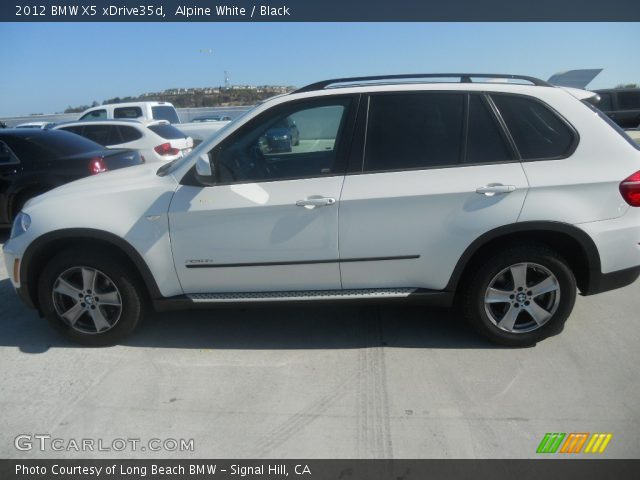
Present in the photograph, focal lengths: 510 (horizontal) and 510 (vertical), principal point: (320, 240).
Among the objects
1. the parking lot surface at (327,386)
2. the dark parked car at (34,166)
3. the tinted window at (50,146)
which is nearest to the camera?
the parking lot surface at (327,386)

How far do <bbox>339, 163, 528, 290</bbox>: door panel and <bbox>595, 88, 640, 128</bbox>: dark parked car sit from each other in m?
15.1

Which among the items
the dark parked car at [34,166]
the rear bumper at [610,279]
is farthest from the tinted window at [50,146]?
the rear bumper at [610,279]

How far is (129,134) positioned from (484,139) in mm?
8538

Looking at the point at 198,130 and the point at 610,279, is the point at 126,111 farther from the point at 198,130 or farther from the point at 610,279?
the point at 610,279

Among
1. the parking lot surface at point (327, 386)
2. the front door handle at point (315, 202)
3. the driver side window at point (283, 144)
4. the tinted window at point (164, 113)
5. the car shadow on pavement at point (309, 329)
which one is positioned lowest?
the parking lot surface at point (327, 386)

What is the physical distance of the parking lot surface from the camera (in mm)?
2723

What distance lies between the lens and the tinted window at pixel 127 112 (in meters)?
14.4

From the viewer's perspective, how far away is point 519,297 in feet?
11.5

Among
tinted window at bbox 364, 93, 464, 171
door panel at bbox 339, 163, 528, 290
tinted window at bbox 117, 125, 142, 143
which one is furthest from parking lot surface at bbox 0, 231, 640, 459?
tinted window at bbox 117, 125, 142, 143

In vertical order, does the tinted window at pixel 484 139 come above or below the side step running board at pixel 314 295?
above

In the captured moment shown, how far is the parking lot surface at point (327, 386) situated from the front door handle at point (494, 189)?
1.13 meters

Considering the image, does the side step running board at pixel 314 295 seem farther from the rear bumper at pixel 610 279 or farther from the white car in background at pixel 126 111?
the white car in background at pixel 126 111

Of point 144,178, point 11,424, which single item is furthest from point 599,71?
point 11,424

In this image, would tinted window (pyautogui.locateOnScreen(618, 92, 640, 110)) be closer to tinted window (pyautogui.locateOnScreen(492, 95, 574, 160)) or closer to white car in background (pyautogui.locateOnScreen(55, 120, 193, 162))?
white car in background (pyautogui.locateOnScreen(55, 120, 193, 162))
